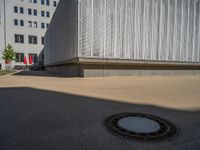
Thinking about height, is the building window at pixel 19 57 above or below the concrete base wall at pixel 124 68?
above

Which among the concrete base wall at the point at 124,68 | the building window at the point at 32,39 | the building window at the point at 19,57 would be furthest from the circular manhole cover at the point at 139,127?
the building window at the point at 32,39

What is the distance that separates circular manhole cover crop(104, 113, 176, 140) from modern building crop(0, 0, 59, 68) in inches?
1644

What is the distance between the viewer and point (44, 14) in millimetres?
42188

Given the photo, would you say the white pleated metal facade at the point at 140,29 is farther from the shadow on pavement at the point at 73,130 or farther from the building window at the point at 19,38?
the building window at the point at 19,38

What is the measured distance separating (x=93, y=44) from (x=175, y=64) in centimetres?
943

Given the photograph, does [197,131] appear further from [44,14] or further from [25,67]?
[44,14]

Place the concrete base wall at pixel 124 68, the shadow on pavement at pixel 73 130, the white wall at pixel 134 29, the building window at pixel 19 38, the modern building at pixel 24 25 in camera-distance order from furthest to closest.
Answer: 1. the building window at pixel 19 38
2. the modern building at pixel 24 25
3. the concrete base wall at pixel 124 68
4. the white wall at pixel 134 29
5. the shadow on pavement at pixel 73 130

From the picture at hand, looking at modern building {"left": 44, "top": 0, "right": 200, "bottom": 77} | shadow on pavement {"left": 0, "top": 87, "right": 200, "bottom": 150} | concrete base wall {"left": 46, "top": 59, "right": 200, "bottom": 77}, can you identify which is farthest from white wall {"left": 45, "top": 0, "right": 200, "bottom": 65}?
shadow on pavement {"left": 0, "top": 87, "right": 200, "bottom": 150}

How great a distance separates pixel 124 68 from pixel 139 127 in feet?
37.8

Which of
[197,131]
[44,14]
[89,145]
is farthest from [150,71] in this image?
[44,14]

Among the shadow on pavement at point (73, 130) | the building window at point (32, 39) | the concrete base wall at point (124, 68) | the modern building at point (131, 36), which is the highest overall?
the building window at point (32, 39)

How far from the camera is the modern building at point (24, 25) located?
125 feet

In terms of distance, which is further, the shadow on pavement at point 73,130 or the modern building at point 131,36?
the modern building at point 131,36

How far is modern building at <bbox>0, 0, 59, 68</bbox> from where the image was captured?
125 ft
